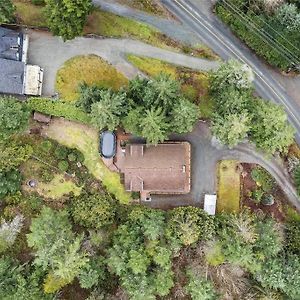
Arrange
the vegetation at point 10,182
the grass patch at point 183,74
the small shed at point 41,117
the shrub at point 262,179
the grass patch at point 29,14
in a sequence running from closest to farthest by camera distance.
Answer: the vegetation at point 10,182, the small shed at point 41,117, the grass patch at point 29,14, the shrub at point 262,179, the grass patch at point 183,74

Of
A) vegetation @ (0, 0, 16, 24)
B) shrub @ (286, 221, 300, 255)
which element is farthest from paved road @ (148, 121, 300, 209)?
vegetation @ (0, 0, 16, 24)

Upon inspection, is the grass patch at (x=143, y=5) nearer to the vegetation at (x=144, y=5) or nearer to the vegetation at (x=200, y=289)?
the vegetation at (x=144, y=5)

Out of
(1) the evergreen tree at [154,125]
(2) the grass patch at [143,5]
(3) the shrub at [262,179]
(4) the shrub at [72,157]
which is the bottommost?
(4) the shrub at [72,157]

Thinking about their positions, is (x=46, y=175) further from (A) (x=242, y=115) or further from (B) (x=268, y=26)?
(B) (x=268, y=26)

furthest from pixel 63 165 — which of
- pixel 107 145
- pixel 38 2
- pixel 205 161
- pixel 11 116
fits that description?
pixel 38 2

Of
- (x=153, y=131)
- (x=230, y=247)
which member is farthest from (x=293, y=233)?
(x=153, y=131)

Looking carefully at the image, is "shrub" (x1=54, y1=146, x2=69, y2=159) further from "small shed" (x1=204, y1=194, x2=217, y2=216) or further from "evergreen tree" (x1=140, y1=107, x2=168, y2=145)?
"small shed" (x1=204, y1=194, x2=217, y2=216)

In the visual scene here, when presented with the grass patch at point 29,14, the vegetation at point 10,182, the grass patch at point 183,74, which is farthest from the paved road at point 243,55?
the vegetation at point 10,182
